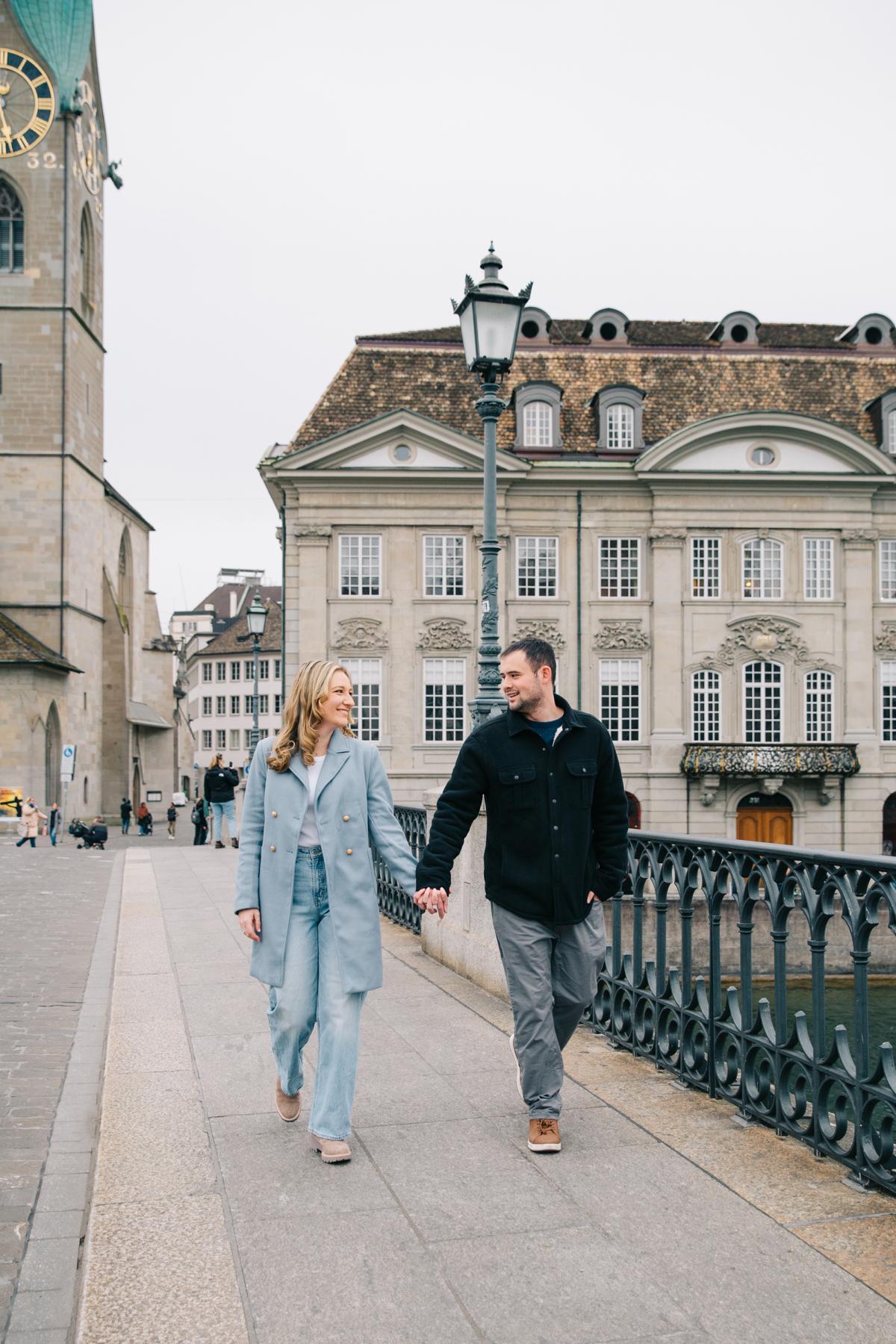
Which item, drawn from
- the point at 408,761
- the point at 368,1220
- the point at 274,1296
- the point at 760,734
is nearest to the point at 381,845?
the point at 368,1220

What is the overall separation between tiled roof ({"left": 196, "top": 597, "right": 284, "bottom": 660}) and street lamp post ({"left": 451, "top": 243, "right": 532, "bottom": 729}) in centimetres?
8432

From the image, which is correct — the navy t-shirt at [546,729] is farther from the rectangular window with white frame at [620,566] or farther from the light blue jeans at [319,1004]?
the rectangular window with white frame at [620,566]

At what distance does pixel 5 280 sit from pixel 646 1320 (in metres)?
52.6

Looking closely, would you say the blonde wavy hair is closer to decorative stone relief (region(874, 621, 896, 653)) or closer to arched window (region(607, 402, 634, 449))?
arched window (region(607, 402, 634, 449))

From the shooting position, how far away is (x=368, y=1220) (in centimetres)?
422

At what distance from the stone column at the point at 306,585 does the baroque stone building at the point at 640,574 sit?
0.06 m

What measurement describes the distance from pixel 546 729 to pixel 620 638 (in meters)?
38.9

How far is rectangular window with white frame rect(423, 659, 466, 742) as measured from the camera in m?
43.0

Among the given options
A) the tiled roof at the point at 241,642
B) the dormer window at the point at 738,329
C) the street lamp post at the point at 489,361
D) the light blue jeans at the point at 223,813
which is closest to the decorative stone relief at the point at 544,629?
→ the dormer window at the point at 738,329

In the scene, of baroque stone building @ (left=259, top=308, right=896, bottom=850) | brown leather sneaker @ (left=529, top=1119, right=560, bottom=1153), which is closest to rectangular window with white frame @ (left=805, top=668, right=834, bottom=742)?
baroque stone building @ (left=259, top=308, right=896, bottom=850)

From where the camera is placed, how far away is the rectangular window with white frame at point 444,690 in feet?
141

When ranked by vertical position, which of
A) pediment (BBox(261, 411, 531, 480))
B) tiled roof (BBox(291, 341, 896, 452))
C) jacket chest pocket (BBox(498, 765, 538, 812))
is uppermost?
tiled roof (BBox(291, 341, 896, 452))

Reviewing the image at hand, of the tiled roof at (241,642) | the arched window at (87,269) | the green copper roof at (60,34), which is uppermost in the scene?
the green copper roof at (60,34)

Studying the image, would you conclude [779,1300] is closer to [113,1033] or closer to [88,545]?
[113,1033]
